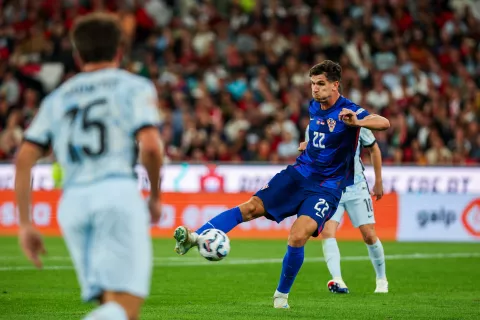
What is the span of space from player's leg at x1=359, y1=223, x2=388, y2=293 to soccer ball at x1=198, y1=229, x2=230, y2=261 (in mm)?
3126

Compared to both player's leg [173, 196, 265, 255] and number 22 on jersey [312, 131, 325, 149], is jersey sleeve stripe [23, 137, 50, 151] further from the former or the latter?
number 22 on jersey [312, 131, 325, 149]

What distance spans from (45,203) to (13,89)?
4.58 meters

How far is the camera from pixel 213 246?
8430 millimetres

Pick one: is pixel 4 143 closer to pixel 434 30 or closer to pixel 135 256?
pixel 434 30

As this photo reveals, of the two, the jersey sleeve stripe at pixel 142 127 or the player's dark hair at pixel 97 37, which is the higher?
the player's dark hair at pixel 97 37

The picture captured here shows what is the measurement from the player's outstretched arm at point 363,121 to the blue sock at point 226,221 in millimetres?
1364

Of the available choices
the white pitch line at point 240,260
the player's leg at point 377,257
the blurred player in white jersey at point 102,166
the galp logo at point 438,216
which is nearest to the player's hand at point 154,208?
the blurred player in white jersey at point 102,166

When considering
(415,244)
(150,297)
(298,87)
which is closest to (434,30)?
(298,87)

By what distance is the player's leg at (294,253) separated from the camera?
9.01 m

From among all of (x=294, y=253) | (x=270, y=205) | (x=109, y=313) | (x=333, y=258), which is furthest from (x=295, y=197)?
(x=109, y=313)

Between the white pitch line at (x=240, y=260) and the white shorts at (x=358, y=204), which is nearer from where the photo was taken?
the white shorts at (x=358, y=204)

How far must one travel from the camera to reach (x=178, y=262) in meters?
14.6

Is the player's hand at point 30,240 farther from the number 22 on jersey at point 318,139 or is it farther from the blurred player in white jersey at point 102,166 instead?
the number 22 on jersey at point 318,139

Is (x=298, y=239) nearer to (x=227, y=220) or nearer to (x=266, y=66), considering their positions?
(x=227, y=220)
